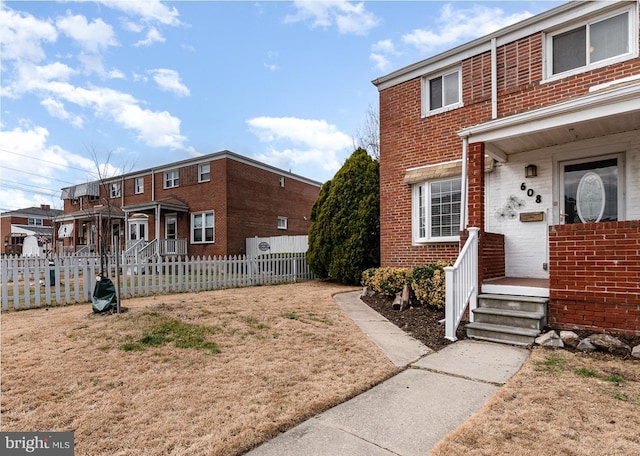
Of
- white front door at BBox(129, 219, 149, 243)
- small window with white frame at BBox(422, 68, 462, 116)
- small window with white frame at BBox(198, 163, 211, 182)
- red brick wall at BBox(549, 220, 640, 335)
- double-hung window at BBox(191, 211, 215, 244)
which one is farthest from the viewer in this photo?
white front door at BBox(129, 219, 149, 243)

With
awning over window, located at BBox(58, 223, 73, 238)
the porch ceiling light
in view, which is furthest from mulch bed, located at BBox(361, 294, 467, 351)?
awning over window, located at BBox(58, 223, 73, 238)

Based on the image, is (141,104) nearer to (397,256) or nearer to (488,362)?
(397,256)

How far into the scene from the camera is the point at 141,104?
15070mm

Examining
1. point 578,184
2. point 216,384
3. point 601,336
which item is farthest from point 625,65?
point 216,384

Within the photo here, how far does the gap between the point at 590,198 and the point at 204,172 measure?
1858cm

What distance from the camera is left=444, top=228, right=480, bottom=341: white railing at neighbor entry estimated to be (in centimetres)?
545

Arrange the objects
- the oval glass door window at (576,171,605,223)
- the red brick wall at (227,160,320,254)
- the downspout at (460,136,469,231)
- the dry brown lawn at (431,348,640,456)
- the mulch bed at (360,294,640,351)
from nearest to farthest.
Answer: the dry brown lawn at (431,348,640,456) < the mulch bed at (360,294,640,351) < the oval glass door window at (576,171,605,223) < the downspout at (460,136,469,231) < the red brick wall at (227,160,320,254)

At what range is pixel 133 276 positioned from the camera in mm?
9195

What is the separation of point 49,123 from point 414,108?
13144mm

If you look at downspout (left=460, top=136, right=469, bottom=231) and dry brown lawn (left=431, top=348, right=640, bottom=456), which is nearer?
dry brown lawn (left=431, top=348, right=640, bottom=456)

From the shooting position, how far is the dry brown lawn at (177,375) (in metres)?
2.71

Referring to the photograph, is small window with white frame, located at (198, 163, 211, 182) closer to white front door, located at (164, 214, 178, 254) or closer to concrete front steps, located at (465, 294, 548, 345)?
white front door, located at (164, 214, 178, 254)

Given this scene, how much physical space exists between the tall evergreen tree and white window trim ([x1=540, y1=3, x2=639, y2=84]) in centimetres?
549

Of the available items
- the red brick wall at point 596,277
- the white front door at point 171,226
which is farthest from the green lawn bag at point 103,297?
the white front door at point 171,226
